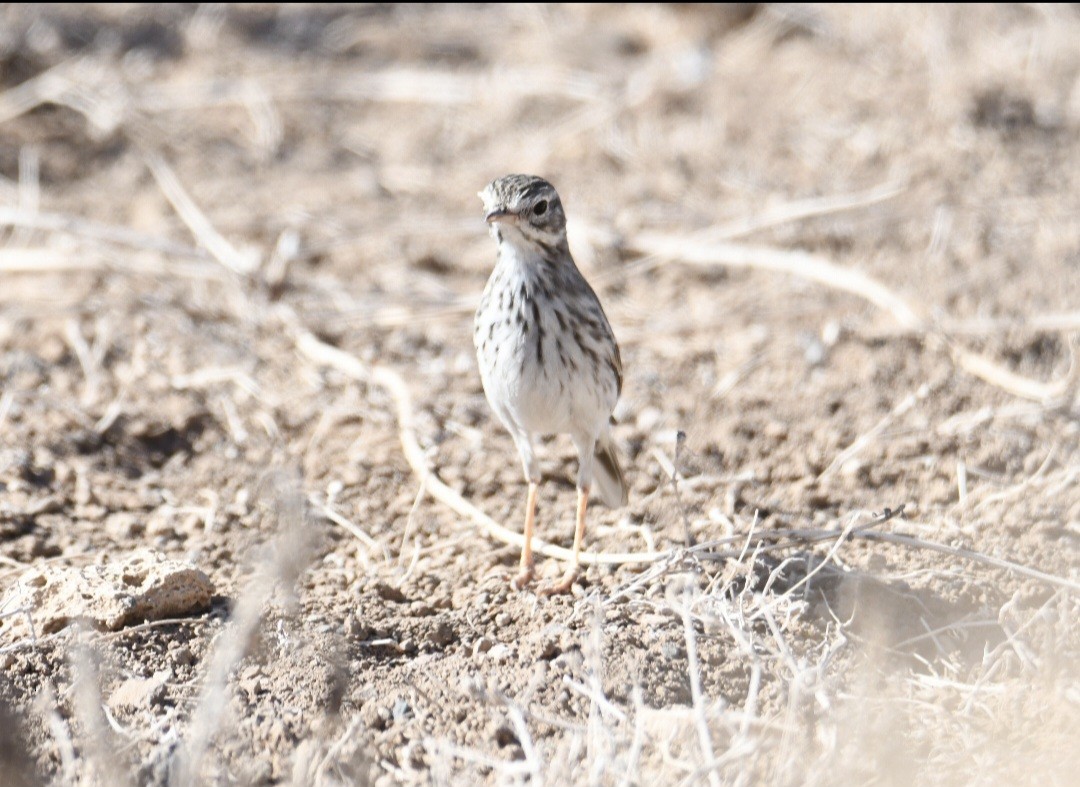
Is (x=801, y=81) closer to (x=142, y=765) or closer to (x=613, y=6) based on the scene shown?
(x=613, y=6)

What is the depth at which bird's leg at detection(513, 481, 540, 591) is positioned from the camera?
5.00 m

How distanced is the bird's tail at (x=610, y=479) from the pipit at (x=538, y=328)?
0.42 metres

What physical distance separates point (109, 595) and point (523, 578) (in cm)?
149

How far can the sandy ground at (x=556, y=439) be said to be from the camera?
12.8ft

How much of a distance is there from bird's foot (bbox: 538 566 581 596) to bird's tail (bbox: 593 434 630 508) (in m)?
0.56

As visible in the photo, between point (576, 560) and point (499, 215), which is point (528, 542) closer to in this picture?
point (576, 560)

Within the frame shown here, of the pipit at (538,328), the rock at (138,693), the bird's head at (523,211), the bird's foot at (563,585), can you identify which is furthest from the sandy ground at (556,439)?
the bird's head at (523,211)

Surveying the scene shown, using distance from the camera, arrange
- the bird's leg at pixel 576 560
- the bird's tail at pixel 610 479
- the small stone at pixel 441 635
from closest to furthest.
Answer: the small stone at pixel 441 635
the bird's leg at pixel 576 560
the bird's tail at pixel 610 479

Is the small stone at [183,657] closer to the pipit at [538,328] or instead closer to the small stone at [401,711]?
the small stone at [401,711]

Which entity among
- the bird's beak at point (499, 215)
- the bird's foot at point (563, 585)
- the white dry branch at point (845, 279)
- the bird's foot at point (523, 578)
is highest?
the bird's beak at point (499, 215)

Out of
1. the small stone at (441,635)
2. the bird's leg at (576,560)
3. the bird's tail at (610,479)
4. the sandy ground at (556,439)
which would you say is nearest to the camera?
the sandy ground at (556,439)

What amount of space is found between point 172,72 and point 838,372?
6.05 metres

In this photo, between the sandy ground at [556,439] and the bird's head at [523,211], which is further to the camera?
the bird's head at [523,211]

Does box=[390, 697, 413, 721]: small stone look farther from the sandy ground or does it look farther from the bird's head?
the bird's head
